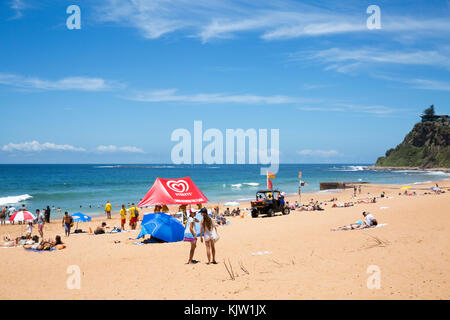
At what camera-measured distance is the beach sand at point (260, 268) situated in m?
6.97

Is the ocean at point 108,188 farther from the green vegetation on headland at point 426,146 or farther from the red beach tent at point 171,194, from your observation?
the green vegetation on headland at point 426,146

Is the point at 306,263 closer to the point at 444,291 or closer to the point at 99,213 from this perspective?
the point at 444,291

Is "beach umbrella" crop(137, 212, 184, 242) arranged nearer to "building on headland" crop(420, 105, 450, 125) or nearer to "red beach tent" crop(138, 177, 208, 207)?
"red beach tent" crop(138, 177, 208, 207)

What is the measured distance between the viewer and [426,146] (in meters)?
140

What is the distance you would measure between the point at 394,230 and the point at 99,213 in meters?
25.0

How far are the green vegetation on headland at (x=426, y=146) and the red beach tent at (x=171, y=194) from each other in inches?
5230

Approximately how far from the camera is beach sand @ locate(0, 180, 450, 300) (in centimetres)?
697

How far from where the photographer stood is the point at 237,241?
13.5 metres

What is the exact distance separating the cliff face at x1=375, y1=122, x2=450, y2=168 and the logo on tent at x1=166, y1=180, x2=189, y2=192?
132929 millimetres
